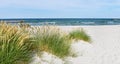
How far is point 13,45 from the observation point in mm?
7016

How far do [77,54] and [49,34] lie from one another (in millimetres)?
1501

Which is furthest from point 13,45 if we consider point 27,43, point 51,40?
point 51,40

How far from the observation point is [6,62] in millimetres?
6656

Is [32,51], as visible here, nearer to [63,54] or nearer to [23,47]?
[23,47]

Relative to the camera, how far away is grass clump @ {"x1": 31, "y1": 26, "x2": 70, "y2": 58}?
340 inches

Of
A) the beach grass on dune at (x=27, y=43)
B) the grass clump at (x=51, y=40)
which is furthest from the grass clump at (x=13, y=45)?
the grass clump at (x=51, y=40)

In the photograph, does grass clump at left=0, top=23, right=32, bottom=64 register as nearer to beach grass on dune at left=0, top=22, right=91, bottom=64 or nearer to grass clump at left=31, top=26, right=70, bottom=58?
beach grass on dune at left=0, top=22, right=91, bottom=64

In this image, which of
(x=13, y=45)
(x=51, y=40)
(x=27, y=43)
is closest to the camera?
(x=13, y=45)

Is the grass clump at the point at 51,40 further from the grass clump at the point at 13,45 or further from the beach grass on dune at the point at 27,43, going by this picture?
the grass clump at the point at 13,45

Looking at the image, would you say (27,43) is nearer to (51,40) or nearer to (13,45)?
(13,45)

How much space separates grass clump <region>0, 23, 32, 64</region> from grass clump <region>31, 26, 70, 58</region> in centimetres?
95

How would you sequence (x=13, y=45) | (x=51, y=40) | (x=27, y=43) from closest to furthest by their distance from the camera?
(x=13, y=45), (x=27, y=43), (x=51, y=40)

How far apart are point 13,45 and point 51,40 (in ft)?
6.83

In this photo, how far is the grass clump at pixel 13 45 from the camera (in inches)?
265
